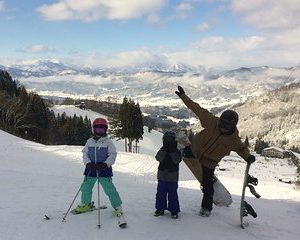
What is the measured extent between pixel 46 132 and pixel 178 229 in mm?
78232

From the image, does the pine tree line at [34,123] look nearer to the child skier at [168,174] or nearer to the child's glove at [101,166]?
the child's glove at [101,166]

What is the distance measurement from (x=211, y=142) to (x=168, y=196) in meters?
1.47

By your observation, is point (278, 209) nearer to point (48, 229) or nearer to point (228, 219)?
point (228, 219)

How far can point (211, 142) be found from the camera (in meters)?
8.75

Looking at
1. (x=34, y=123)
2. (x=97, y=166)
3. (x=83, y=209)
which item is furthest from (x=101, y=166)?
(x=34, y=123)

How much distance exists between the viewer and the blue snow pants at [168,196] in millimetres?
8766

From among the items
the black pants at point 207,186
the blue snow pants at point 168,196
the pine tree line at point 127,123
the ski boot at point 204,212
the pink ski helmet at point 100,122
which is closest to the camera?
the pink ski helmet at point 100,122

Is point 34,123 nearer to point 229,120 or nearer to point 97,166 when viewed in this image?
point 97,166

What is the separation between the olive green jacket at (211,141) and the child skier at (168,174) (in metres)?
0.59

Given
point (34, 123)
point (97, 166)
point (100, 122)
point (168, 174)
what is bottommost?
point (34, 123)

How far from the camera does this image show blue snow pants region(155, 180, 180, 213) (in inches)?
345

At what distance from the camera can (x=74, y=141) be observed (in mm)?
85312

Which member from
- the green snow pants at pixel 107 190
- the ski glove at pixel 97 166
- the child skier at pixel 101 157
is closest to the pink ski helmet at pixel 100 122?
the child skier at pixel 101 157

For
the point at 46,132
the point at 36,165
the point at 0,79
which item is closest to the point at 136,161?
the point at 36,165
